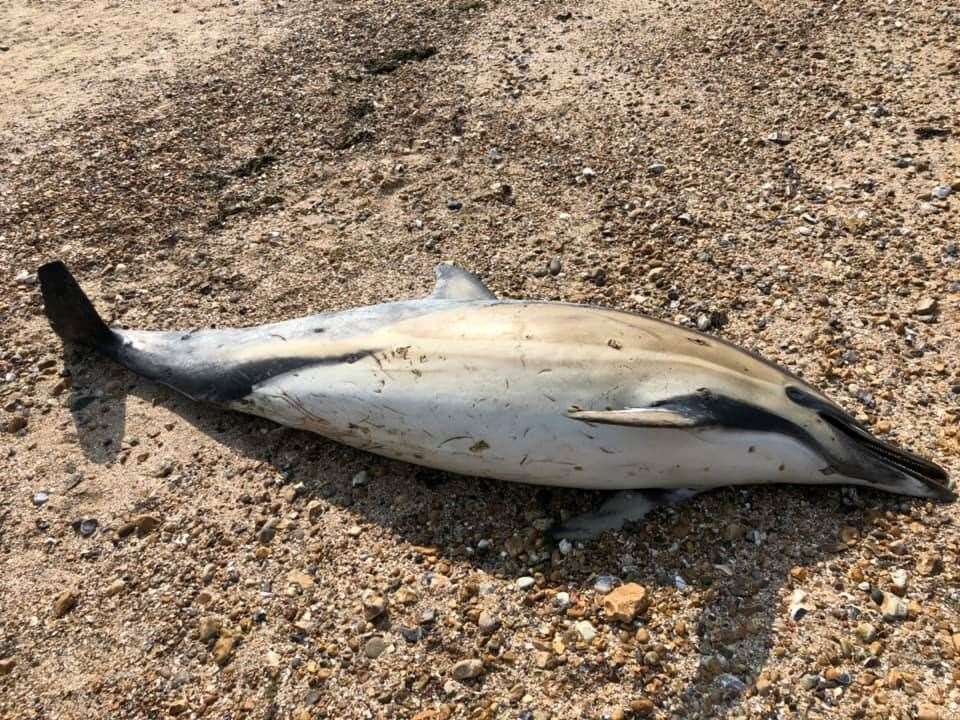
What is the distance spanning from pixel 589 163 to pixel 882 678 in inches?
159

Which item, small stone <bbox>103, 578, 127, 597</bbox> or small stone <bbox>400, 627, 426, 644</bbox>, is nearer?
small stone <bbox>400, 627, 426, 644</bbox>

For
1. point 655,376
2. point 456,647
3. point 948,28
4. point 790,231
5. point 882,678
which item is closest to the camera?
point 882,678

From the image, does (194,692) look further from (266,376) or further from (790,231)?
(790,231)

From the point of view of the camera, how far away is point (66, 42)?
26.1 ft

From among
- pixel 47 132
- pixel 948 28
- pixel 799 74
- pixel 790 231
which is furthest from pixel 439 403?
pixel 948 28

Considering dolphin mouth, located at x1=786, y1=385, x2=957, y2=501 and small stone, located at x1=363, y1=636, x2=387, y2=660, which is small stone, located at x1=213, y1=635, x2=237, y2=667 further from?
dolphin mouth, located at x1=786, y1=385, x2=957, y2=501

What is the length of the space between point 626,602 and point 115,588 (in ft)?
8.47

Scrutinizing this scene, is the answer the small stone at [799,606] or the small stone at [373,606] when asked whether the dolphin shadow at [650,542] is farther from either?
the small stone at [373,606]

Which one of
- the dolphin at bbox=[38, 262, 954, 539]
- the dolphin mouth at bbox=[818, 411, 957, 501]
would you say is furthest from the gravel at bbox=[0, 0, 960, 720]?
the dolphin at bbox=[38, 262, 954, 539]

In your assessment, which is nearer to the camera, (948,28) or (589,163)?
(589,163)

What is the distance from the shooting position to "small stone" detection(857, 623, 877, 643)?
10.9 feet

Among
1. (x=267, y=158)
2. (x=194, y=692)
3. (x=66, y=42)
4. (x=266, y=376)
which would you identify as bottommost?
(x=194, y=692)

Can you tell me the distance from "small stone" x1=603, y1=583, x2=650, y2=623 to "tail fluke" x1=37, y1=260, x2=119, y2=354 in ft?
11.4

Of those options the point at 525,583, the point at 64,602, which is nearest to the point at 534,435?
the point at 525,583
